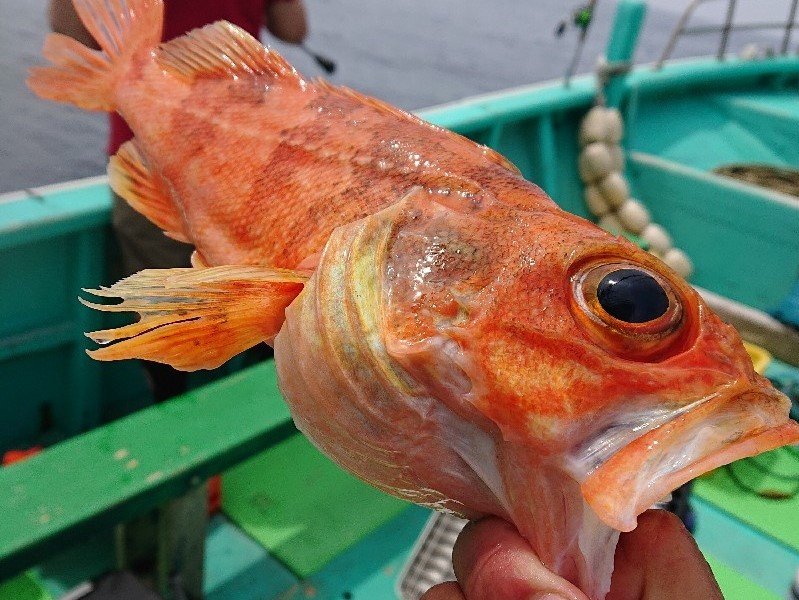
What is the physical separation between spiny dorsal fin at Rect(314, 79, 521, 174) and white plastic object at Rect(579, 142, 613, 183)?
13.1ft

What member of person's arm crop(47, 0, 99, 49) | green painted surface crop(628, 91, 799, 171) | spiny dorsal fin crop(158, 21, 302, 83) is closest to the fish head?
spiny dorsal fin crop(158, 21, 302, 83)

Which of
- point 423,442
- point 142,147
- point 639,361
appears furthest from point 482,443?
point 142,147

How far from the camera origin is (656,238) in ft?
16.7

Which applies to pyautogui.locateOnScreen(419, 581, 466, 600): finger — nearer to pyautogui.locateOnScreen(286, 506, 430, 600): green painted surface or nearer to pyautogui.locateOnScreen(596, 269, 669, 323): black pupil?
pyautogui.locateOnScreen(596, 269, 669, 323): black pupil

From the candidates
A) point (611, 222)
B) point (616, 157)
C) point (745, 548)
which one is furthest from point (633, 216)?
point (745, 548)

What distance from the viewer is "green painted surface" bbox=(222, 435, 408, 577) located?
8.66 ft

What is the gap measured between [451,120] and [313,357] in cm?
327

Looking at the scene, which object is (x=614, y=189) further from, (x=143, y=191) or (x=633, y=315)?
(x=633, y=315)

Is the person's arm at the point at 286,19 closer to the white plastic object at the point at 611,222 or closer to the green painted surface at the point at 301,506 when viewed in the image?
the green painted surface at the point at 301,506

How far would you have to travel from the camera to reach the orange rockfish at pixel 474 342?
738 mm

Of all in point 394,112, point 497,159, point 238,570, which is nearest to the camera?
point 497,159

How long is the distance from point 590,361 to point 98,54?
56.1 inches

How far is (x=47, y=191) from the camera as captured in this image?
105 inches

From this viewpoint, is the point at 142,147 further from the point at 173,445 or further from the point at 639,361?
the point at 639,361
